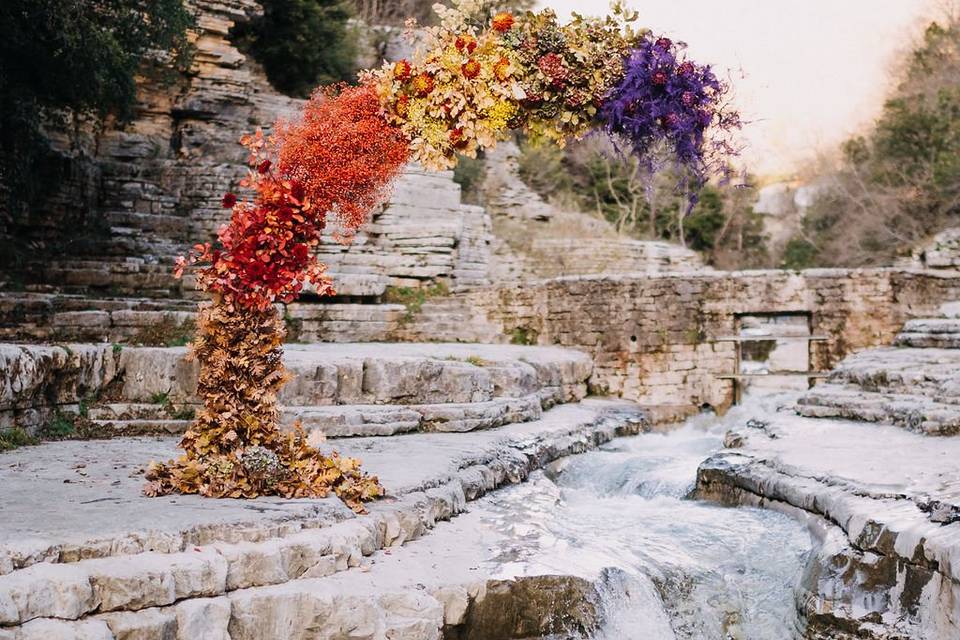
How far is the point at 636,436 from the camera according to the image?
11.6 meters

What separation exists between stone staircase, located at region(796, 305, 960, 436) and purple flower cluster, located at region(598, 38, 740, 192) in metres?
4.23

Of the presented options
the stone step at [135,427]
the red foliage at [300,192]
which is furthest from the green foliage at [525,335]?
the red foliage at [300,192]

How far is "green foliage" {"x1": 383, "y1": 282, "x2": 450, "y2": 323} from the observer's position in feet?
47.1

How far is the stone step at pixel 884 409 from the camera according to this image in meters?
7.66

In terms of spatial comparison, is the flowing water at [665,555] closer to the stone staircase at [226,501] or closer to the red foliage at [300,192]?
the stone staircase at [226,501]

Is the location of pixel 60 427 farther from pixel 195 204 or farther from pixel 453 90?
pixel 195 204

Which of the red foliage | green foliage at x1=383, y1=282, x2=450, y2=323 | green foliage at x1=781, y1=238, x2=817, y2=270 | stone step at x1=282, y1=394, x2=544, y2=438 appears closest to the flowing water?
stone step at x1=282, y1=394, x2=544, y2=438

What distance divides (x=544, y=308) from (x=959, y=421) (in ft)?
26.7

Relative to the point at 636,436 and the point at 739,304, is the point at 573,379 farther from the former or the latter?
the point at 739,304

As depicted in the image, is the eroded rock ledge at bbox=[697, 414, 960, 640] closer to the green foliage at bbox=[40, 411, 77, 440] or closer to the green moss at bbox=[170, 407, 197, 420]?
the green moss at bbox=[170, 407, 197, 420]

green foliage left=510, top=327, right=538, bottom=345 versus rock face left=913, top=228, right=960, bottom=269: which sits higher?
rock face left=913, top=228, right=960, bottom=269

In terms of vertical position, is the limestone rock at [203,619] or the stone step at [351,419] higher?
the stone step at [351,419]

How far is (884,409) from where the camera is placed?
8688 mm

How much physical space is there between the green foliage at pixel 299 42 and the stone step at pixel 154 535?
17.6 meters
